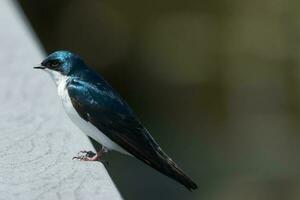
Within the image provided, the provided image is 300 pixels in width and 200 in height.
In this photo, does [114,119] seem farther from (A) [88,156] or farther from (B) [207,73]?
(B) [207,73]

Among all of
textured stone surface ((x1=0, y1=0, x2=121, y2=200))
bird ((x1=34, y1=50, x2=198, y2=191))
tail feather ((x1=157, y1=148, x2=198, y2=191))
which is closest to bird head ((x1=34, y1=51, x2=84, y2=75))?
bird ((x1=34, y1=50, x2=198, y2=191))

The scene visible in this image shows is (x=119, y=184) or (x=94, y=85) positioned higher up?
(x=94, y=85)

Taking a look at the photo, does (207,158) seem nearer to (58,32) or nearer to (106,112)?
(58,32)

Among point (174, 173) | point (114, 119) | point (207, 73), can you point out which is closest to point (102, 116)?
point (114, 119)

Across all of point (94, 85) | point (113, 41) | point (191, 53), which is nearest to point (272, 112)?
point (191, 53)

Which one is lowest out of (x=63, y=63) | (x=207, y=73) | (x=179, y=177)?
(x=207, y=73)

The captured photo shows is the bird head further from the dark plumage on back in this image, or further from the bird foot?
the bird foot

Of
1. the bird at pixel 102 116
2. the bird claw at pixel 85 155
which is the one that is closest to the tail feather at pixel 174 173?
the bird at pixel 102 116

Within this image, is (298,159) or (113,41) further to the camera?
(113,41)
